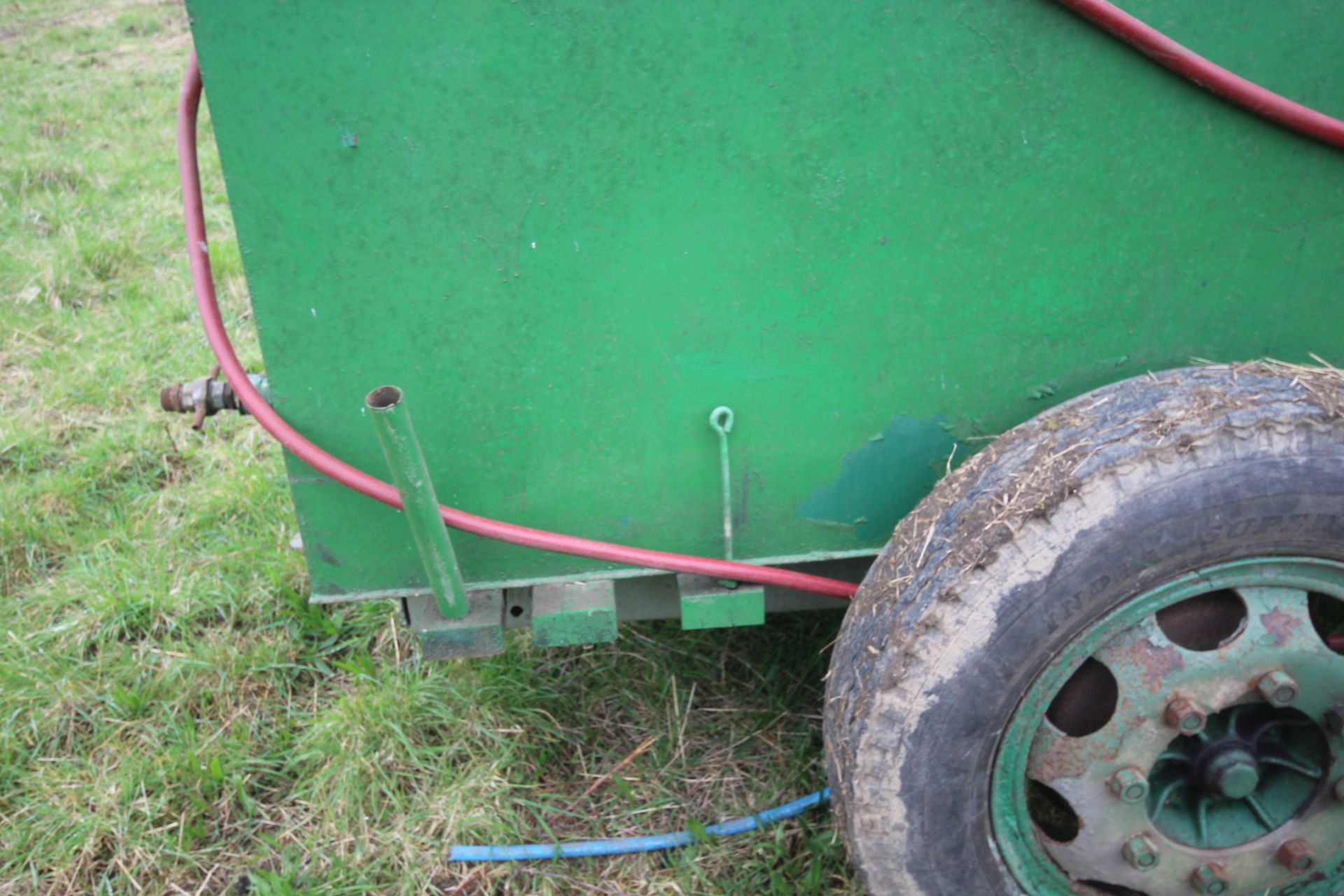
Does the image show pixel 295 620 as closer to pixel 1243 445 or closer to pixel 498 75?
pixel 498 75

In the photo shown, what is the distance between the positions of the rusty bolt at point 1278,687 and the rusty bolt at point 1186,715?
0.10 m

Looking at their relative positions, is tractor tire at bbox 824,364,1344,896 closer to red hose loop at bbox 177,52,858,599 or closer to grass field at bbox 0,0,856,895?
red hose loop at bbox 177,52,858,599

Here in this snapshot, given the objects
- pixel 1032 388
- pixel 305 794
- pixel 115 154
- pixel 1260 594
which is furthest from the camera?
pixel 115 154

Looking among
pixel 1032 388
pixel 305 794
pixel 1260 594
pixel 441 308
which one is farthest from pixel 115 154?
pixel 1260 594

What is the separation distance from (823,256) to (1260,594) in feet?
2.83

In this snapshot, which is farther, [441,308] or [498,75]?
[441,308]

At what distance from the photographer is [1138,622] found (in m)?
1.59

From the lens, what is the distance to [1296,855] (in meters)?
1.69

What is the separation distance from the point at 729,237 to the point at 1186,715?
1034mm

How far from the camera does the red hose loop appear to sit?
166 centimetres

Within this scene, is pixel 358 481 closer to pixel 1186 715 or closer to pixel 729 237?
pixel 729 237

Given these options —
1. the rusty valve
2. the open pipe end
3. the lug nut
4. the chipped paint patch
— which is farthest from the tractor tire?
the rusty valve

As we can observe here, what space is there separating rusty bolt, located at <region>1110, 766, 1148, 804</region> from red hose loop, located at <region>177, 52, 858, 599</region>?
514mm

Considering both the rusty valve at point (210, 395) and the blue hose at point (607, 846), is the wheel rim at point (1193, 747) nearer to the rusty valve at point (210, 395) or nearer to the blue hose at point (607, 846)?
the blue hose at point (607, 846)
